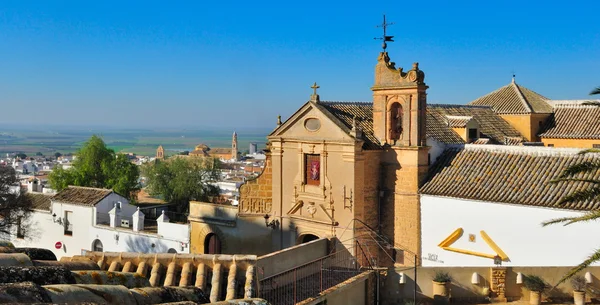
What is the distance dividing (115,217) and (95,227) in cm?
139

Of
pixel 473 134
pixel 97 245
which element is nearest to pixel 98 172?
pixel 97 245

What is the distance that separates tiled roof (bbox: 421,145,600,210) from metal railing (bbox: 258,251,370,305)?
4788mm

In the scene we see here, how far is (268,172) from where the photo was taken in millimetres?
21953

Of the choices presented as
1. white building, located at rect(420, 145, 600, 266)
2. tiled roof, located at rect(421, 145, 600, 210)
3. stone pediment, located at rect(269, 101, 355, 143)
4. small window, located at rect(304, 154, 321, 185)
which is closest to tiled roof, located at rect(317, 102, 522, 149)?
stone pediment, located at rect(269, 101, 355, 143)

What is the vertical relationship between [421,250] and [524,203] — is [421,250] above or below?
below

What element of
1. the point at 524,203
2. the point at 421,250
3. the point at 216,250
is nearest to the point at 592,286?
the point at 524,203

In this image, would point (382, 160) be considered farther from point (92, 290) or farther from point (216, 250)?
point (92, 290)

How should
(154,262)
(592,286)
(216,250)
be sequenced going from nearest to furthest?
(154,262) → (592,286) → (216,250)

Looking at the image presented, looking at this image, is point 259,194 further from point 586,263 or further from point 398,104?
point 586,263

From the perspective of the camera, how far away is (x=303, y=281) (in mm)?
13633

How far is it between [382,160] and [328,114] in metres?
2.33

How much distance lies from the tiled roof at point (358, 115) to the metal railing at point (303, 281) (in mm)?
5247

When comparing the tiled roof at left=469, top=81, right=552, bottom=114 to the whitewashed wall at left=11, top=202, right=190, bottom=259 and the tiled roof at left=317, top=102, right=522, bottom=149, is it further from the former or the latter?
the whitewashed wall at left=11, top=202, right=190, bottom=259

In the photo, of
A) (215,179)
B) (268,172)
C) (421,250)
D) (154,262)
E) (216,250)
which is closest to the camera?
(154,262)
